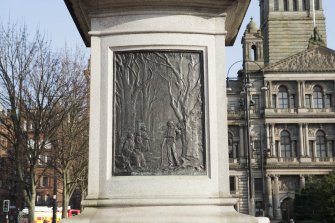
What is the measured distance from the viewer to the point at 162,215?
6.15 m

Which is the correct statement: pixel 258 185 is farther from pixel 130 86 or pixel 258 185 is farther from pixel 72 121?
pixel 130 86

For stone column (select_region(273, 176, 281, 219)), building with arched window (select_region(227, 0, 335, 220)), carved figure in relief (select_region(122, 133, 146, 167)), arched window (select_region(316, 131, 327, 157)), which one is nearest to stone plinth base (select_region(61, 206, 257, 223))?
carved figure in relief (select_region(122, 133, 146, 167))

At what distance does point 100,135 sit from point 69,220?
3.84 ft

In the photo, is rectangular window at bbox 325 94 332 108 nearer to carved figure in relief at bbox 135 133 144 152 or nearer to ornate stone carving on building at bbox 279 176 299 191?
ornate stone carving on building at bbox 279 176 299 191

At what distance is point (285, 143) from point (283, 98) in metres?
5.35

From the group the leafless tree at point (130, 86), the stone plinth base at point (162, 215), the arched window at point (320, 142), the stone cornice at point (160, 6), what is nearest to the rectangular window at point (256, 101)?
the arched window at point (320, 142)

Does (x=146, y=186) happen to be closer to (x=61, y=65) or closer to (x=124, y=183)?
(x=124, y=183)

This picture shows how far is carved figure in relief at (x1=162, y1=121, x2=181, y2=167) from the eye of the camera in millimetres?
6590

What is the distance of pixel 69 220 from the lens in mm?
6172

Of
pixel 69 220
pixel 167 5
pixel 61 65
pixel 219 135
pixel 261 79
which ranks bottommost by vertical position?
pixel 69 220

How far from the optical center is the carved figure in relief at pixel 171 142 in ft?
21.6

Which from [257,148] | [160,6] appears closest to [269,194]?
[257,148]

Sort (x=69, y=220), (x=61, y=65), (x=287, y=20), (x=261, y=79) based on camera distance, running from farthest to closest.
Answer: (x=287, y=20) → (x=261, y=79) → (x=61, y=65) → (x=69, y=220)

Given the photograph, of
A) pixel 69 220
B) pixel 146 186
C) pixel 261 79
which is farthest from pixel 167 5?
pixel 261 79
